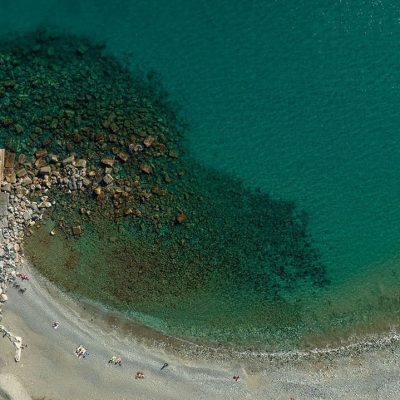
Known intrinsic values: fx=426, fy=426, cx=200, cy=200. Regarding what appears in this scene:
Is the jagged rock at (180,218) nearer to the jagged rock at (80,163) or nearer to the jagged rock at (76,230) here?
the jagged rock at (76,230)

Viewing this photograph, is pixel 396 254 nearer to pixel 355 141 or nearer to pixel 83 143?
pixel 355 141

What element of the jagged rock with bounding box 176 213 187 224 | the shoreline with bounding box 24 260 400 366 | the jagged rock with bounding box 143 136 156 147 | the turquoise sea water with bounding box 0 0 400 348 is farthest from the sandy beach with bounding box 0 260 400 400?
the jagged rock with bounding box 143 136 156 147

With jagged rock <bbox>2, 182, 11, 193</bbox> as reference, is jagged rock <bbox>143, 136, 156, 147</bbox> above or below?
above

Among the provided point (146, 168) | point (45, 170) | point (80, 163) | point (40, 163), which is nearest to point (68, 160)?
point (80, 163)

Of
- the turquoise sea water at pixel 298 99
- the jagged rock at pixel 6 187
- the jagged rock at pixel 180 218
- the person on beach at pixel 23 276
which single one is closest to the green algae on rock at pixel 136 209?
the jagged rock at pixel 180 218

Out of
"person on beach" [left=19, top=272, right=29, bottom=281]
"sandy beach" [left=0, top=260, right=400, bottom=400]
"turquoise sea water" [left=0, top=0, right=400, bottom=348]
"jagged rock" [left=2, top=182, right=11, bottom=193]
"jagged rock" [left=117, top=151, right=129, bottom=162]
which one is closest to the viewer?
"sandy beach" [left=0, top=260, right=400, bottom=400]

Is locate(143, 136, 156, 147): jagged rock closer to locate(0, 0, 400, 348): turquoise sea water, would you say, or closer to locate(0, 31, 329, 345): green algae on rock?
locate(0, 31, 329, 345): green algae on rock

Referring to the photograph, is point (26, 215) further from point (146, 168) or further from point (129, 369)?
point (129, 369)
